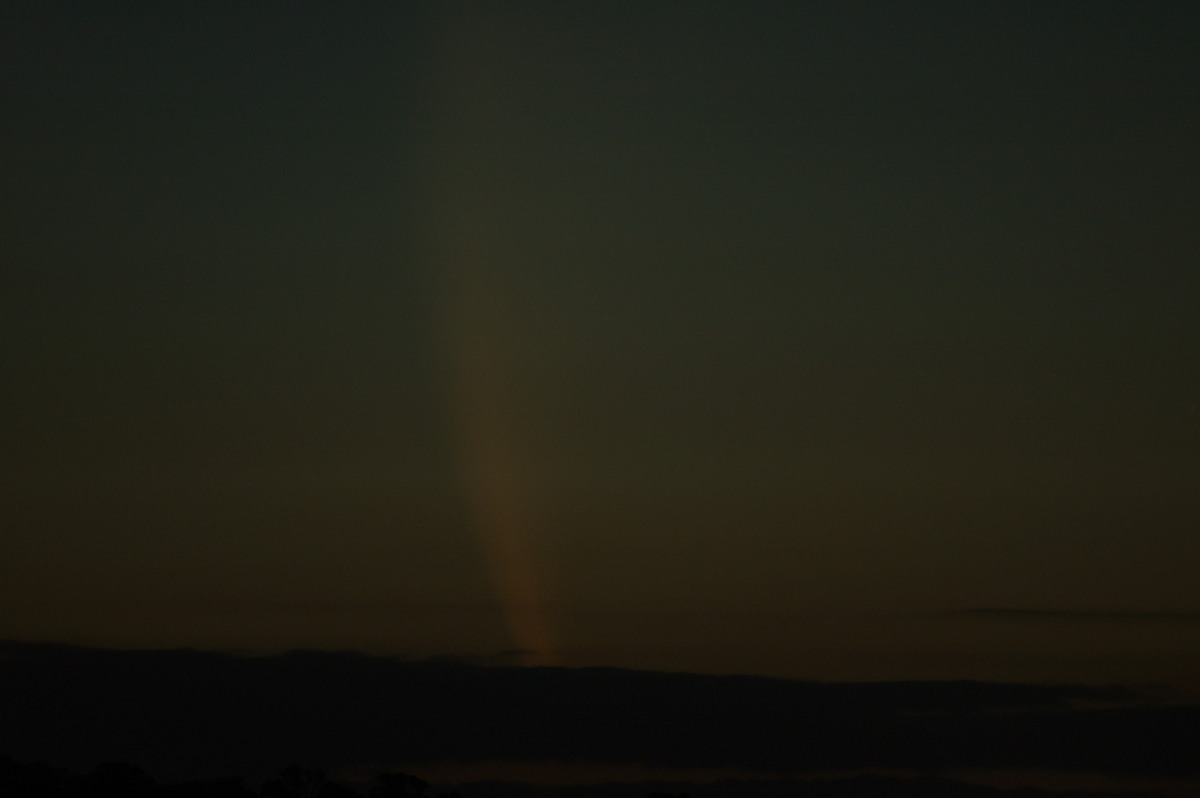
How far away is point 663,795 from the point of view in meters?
174

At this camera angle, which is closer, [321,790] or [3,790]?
[3,790]

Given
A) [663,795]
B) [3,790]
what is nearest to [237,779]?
[3,790]

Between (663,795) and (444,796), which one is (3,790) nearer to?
(444,796)

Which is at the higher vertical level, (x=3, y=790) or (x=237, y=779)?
(x=3, y=790)

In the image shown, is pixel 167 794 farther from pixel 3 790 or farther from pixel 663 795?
pixel 663 795

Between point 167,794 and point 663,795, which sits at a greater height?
point 167,794

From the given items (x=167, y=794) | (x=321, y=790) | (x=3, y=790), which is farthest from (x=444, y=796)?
(x=3, y=790)

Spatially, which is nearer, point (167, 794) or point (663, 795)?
point (167, 794)

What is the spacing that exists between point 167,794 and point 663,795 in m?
38.4

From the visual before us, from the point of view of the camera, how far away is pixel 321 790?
17312 centimetres

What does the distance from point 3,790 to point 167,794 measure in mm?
12176

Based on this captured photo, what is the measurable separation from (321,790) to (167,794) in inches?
632

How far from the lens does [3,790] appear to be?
503 ft

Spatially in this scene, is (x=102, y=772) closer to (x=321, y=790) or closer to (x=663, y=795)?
(x=321, y=790)
